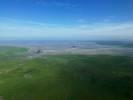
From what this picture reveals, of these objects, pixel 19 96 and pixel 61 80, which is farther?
pixel 61 80

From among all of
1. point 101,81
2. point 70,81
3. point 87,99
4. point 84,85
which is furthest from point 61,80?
point 87,99

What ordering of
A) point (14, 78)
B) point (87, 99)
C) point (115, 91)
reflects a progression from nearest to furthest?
point (87, 99), point (115, 91), point (14, 78)

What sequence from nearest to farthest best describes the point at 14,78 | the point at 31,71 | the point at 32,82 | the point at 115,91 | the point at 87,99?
the point at 87,99 → the point at 115,91 → the point at 32,82 → the point at 14,78 → the point at 31,71

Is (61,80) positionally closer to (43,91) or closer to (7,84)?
(43,91)

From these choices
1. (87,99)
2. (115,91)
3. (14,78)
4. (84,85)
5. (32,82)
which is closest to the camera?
(87,99)

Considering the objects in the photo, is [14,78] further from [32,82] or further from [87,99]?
[87,99]

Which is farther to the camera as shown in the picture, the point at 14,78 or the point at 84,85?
the point at 14,78

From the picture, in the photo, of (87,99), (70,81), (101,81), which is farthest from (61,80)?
(87,99)

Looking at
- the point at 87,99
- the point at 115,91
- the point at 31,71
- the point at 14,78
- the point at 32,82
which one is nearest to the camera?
the point at 87,99
